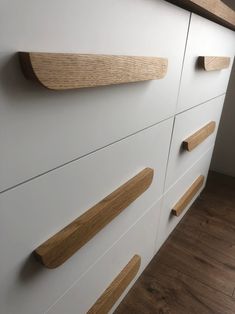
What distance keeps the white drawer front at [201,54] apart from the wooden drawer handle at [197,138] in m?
0.11

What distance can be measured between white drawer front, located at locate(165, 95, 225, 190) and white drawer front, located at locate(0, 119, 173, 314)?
194 mm

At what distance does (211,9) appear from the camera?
2.20 ft

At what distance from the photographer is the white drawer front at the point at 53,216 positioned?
36cm

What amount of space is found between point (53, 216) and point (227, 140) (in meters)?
1.49

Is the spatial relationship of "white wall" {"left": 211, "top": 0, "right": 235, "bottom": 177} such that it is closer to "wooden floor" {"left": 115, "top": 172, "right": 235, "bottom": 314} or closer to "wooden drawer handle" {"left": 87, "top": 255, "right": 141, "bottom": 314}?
"wooden floor" {"left": 115, "top": 172, "right": 235, "bottom": 314}

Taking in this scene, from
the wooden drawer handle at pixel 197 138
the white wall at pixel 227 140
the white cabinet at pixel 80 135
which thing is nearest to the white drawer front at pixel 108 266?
the white cabinet at pixel 80 135

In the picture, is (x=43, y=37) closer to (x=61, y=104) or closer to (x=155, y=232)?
(x=61, y=104)

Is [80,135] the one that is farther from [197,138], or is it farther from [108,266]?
[197,138]

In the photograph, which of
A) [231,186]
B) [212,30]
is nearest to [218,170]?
[231,186]

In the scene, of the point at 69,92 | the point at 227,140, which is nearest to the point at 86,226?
the point at 69,92

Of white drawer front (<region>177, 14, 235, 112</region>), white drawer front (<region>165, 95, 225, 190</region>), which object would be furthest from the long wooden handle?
white drawer front (<region>177, 14, 235, 112</region>)

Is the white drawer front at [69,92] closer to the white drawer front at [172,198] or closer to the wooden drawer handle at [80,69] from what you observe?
the wooden drawer handle at [80,69]

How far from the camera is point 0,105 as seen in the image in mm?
297

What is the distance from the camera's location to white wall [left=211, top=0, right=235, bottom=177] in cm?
158
